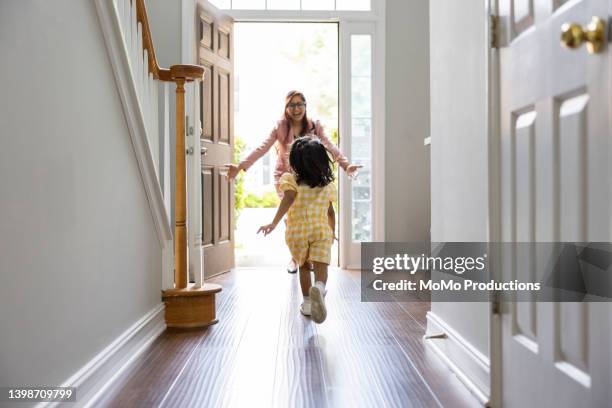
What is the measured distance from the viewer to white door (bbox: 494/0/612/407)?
1180mm

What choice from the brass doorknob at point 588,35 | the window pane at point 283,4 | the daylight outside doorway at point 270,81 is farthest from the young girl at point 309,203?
the daylight outside doorway at point 270,81

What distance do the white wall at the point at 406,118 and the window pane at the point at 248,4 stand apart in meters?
1.07

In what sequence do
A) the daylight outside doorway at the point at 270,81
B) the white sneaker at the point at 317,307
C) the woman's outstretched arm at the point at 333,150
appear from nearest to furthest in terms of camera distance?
1. the white sneaker at the point at 317,307
2. the woman's outstretched arm at the point at 333,150
3. the daylight outside doorway at the point at 270,81

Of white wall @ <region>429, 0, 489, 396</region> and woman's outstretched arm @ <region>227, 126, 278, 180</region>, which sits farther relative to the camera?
woman's outstretched arm @ <region>227, 126, 278, 180</region>

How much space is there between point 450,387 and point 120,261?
49.9 inches

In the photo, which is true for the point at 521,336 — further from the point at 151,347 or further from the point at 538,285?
the point at 151,347

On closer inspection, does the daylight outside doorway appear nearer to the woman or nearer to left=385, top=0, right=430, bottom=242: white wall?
left=385, top=0, right=430, bottom=242: white wall

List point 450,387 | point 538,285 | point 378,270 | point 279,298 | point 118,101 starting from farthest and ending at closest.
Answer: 1. point 378,270
2. point 279,298
3. point 118,101
4. point 450,387
5. point 538,285

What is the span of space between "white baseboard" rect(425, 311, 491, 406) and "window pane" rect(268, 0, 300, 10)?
3.34 m

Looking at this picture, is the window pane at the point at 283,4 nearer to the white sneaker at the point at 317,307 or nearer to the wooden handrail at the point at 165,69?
the wooden handrail at the point at 165,69

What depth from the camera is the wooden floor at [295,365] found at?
6.22 ft

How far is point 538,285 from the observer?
1494 millimetres

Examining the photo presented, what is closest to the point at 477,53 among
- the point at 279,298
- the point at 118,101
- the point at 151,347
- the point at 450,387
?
the point at 450,387

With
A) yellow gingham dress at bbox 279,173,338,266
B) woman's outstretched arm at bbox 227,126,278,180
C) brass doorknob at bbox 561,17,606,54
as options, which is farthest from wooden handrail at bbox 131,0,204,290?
brass doorknob at bbox 561,17,606,54
